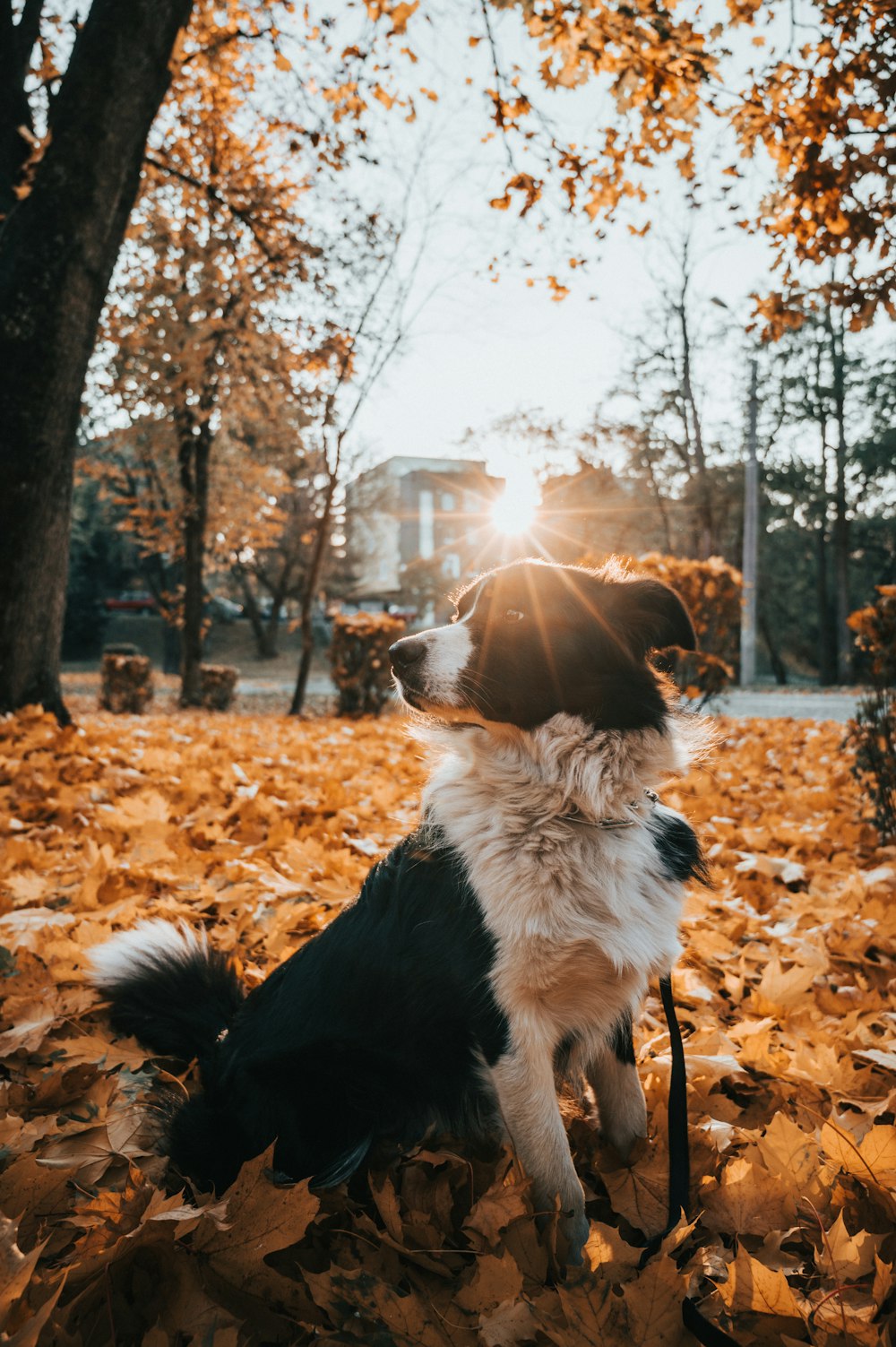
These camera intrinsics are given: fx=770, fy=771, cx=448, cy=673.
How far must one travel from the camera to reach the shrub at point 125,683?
18078 millimetres

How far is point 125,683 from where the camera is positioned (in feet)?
59.6

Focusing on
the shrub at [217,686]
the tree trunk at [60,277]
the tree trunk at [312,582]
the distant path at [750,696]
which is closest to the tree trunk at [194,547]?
the shrub at [217,686]

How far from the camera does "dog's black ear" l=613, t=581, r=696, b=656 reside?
7.19 ft

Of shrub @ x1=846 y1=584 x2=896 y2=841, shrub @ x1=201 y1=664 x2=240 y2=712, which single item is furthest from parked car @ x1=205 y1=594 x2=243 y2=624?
shrub @ x1=846 y1=584 x2=896 y2=841

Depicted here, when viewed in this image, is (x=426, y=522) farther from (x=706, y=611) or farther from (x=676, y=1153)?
(x=676, y=1153)

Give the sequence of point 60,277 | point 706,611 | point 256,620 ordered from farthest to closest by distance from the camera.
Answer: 1. point 256,620
2. point 706,611
3. point 60,277

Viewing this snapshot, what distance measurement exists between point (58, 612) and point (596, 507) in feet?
61.6

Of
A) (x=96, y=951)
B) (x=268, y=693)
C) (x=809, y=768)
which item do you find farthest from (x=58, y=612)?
(x=268, y=693)

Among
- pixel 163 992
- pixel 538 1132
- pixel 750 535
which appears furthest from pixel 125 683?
pixel 750 535

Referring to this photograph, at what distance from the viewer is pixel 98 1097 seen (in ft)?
6.51

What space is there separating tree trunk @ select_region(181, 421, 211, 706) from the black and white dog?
1605cm

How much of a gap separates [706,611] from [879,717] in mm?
8427

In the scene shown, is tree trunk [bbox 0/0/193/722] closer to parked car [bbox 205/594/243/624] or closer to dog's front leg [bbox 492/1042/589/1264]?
dog's front leg [bbox 492/1042/589/1264]

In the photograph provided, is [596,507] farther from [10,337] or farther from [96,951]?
[96,951]
